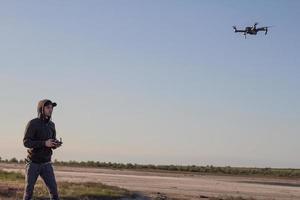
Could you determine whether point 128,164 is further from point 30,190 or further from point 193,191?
point 30,190

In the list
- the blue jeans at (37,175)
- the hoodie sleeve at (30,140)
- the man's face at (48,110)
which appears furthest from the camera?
the blue jeans at (37,175)

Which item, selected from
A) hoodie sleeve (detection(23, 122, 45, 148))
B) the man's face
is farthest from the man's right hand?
the man's face

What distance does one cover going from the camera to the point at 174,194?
22.8m

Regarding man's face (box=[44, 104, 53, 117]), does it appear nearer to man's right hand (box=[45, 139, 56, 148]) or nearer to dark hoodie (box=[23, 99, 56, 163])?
dark hoodie (box=[23, 99, 56, 163])

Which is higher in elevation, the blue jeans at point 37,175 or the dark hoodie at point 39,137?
the dark hoodie at point 39,137

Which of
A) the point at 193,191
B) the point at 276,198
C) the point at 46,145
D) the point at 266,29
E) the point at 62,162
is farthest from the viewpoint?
the point at 62,162

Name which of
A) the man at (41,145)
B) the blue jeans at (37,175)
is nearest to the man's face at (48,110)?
the man at (41,145)

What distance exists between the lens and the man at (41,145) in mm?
12406

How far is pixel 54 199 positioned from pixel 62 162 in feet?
174

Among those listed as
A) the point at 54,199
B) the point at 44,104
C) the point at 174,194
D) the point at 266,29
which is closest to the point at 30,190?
the point at 54,199

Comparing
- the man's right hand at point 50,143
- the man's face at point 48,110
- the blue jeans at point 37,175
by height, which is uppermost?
the man's face at point 48,110

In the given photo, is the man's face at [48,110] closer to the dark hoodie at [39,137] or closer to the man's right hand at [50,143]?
the dark hoodie at [39,137]

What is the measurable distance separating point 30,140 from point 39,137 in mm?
176

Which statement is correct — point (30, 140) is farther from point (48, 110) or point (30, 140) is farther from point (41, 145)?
point (48, 110)
